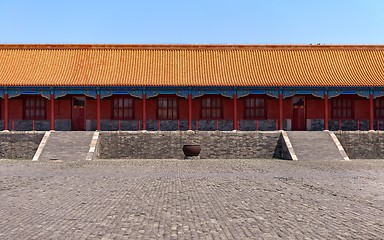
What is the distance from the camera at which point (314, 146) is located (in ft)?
83.6

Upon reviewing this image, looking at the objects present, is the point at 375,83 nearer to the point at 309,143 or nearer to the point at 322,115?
the point at 322,115

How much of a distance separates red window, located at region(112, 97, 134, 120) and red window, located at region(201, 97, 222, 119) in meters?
4.62

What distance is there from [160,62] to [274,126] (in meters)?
8.44

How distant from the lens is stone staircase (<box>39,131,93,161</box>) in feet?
Answer: 78.2

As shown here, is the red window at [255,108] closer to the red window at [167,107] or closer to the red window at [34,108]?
the red window at [167,107]

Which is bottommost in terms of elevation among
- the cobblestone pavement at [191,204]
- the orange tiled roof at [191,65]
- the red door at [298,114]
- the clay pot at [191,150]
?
the cobblestone pavement at [191,204]

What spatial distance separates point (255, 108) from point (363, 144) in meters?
7.46

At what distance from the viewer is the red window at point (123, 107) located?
3102 cm

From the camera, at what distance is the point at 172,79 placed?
2934 centimetres

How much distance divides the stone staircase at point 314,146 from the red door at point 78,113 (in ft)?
42.8

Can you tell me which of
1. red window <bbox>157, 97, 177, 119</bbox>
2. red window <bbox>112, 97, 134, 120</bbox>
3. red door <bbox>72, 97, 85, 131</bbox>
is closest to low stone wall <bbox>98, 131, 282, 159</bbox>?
red window <bbox>112, 97, 134, 120</bbox>

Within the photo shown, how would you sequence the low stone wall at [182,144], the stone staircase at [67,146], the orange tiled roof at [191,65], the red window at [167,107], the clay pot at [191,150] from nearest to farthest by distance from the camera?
the stone staircase at [67,146], the clay pot at [191,150], the low stone wall at [182,144], the orange tiled roof at [191,65], the red window at [167,107]

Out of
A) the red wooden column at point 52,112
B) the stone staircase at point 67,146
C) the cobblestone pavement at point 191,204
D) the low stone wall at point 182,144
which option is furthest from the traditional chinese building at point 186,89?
the cobblestone pavement at point 191,204

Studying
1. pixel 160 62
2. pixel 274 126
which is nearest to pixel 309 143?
pixel 274 126
